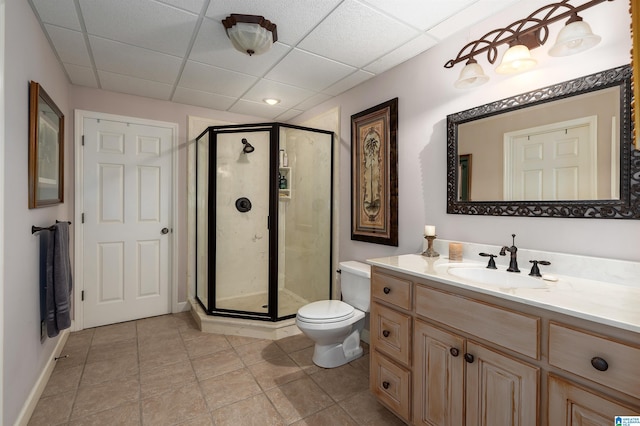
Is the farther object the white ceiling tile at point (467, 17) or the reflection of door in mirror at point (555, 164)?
the white ceiling tile at point (467, 17)

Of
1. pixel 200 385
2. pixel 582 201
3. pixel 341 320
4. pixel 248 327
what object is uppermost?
pixel 582 201

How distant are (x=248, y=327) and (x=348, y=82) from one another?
241cm

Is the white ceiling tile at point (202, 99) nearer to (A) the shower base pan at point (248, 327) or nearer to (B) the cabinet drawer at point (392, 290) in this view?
(A) the shower base pan at point (248, 327)

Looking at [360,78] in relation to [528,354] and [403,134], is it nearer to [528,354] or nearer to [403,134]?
[403,134]

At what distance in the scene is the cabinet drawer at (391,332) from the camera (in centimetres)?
153

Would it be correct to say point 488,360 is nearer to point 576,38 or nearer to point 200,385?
point 576,38

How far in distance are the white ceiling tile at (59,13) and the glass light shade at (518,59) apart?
7.72ft

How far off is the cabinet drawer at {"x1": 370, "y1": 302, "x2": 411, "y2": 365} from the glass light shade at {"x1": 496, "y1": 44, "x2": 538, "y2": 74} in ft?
4.43

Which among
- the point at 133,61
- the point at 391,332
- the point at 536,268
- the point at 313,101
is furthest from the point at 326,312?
the point at 133,61

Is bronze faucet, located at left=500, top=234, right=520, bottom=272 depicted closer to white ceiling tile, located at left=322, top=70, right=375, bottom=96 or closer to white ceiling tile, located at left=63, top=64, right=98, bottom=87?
white ceiling tile, located at left=322, top=70, right=375, bottom=96

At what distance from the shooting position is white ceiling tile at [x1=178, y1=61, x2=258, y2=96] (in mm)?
2465

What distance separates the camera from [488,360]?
117cm

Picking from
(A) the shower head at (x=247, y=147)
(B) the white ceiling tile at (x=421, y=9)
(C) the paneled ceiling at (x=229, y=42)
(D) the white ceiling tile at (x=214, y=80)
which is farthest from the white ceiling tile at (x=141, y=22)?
(B) the white ceiling tile at (x=421, y=9)

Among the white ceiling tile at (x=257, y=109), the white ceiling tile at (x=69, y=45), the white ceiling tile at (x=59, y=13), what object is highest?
the white ceiling tile at (x=257, y=109)
